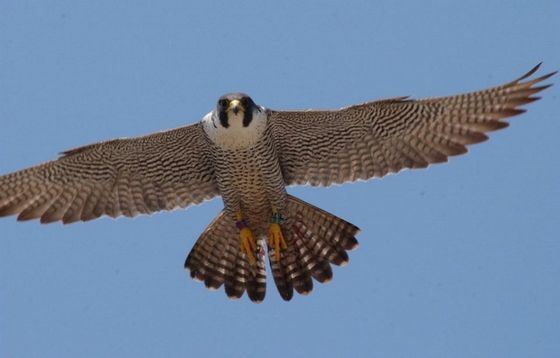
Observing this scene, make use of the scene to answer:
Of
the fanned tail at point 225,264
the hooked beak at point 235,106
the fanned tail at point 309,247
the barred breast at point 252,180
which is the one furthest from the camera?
the fanned tail at point 225,264

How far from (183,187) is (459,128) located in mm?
3698

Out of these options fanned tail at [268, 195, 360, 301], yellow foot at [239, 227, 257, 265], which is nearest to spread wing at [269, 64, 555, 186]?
fanned tail at [268, 195, 360, 301]

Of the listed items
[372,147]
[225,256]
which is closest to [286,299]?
[225,256]

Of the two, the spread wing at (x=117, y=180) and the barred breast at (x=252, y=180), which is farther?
the spread wing at (x=117, y=180)

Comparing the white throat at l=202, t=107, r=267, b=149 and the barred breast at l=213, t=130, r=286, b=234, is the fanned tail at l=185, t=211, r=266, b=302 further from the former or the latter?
the white throat at l=202, t=107, r=267, b=149

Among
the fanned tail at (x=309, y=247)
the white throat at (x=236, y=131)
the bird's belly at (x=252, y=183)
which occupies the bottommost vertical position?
the fanned tail at (x=309, y=247)

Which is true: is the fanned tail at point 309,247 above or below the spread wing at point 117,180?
below

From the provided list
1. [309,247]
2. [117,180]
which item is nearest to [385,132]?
[309,247]

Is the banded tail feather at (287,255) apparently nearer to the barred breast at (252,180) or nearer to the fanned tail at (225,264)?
the fanned tail at (225,264)

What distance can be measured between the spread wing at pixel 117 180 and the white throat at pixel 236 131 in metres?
0.36

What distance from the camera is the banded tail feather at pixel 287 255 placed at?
1683 centimetres

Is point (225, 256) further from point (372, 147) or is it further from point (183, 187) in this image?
point (372, 147)

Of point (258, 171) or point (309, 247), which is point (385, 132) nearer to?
point (258, 171)

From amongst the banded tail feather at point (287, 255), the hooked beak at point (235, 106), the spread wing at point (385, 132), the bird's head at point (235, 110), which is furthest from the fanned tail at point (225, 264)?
the hooked beak at point (235, 106)
